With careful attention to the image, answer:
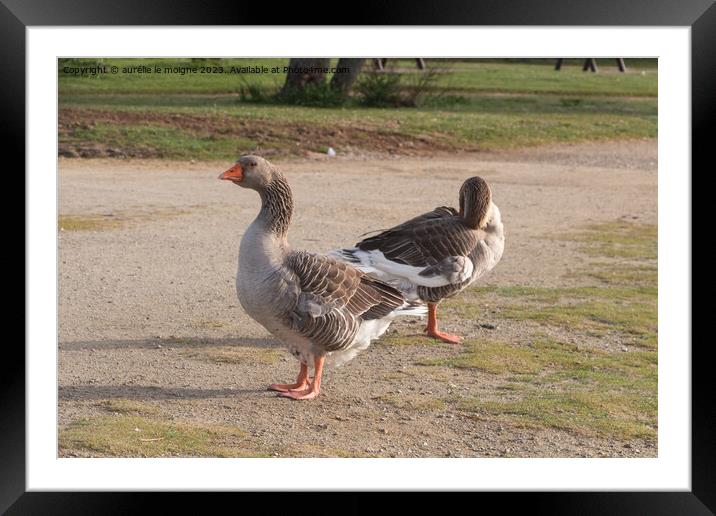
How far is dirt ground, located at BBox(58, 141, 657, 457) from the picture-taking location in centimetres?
577

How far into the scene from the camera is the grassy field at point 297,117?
16781 mm

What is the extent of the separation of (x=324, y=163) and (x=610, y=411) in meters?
10.7

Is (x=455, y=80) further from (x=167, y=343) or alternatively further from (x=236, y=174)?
(x=236, y=174)

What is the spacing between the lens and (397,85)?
21484 mm

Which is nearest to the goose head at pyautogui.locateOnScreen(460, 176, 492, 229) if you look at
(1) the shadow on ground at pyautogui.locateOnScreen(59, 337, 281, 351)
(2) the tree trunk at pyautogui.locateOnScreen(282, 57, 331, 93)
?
(1) the shadow on ground at pyautogui.locateOnScreen(59, 337, 281, 351)

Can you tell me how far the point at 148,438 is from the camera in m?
5.41

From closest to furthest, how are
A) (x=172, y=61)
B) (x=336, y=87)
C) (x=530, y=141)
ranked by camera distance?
(x=172, y=61) < (x=530, y=141) < (x=336, y=87)

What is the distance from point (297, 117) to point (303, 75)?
9.54ft

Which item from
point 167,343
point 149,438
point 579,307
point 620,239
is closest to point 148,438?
point 149,438

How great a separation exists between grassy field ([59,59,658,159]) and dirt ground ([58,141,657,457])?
2.95 ft

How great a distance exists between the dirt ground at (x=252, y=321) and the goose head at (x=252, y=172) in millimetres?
1413

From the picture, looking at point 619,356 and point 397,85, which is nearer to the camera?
point 619,356
